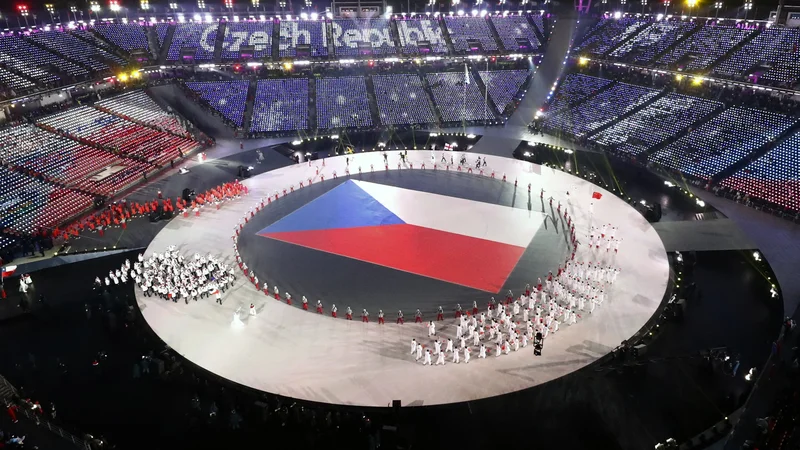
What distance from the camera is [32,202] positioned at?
38156 millimetres

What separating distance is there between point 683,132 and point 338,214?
34.4 metres

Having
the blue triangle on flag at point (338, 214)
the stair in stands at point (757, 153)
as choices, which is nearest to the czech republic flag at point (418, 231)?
the blue triangle on flag at point (338, 214)

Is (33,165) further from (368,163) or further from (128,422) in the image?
(128,422)

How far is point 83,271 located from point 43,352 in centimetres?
838

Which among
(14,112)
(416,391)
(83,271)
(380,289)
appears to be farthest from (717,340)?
(14,112)

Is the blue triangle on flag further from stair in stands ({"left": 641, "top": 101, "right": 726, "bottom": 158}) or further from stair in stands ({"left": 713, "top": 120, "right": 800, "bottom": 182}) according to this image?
stair in stands ({"left": 713, "top": 120, "right": 800, "bottom": 182})

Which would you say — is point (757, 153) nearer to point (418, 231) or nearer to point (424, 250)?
point (418, 231)

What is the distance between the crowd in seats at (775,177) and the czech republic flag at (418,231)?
672 inches

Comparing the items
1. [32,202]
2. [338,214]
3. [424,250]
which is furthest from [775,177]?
[32,202]

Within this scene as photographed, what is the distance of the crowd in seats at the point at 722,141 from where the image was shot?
42847mm

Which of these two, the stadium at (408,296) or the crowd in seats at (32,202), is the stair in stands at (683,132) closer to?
the stadium at (408,296)

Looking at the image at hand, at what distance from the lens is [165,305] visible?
2814 centimetres

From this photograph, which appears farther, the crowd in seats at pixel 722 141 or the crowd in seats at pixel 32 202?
the crowd in seats at pixel 722 141

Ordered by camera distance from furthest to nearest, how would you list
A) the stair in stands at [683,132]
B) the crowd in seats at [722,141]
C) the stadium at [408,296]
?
1. the stair in stands at [683,132]
2. the crowd in seats at [722,141]
3. the stadium at [408,296]
